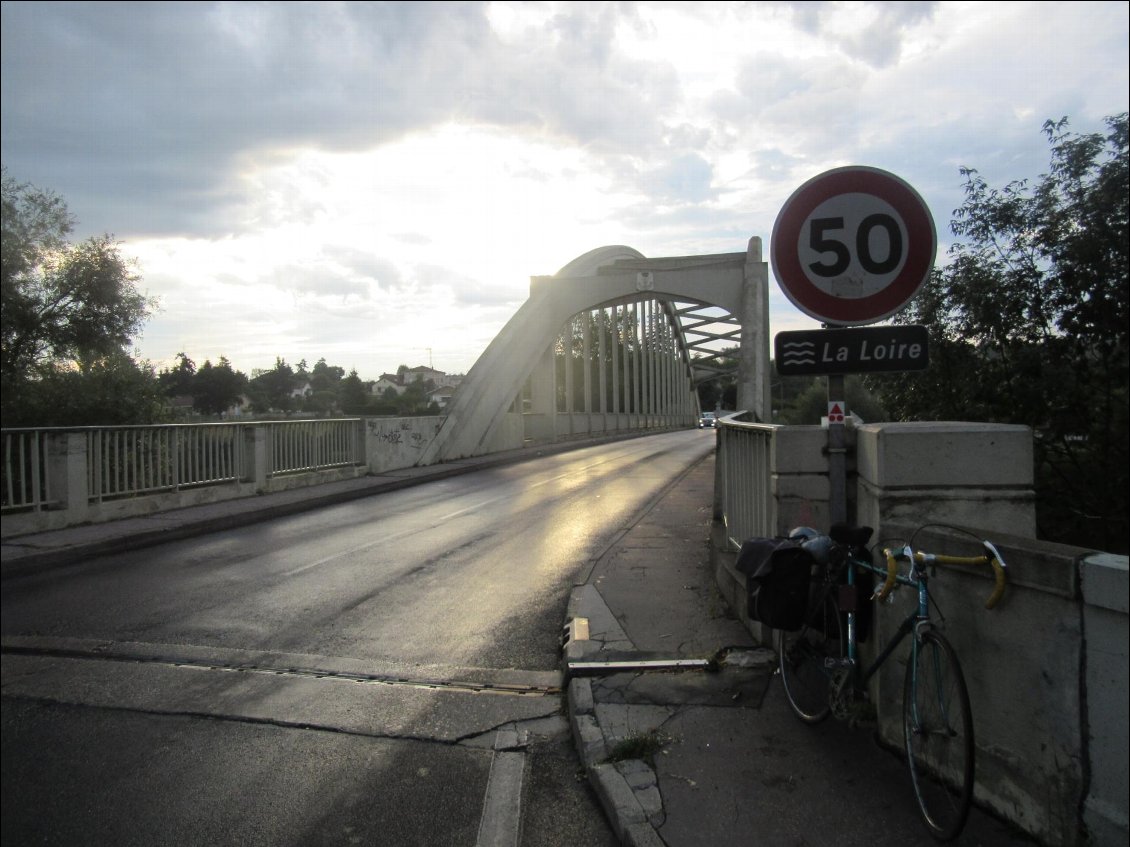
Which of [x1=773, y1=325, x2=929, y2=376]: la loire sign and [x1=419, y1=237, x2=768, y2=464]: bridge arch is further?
[x1=419, y1=237, x2=768, y2=464]: bridge arch

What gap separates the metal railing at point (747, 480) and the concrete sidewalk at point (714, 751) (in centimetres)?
72

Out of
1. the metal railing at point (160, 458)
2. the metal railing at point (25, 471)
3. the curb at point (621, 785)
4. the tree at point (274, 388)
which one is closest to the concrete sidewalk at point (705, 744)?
the curb at point (621, 785)

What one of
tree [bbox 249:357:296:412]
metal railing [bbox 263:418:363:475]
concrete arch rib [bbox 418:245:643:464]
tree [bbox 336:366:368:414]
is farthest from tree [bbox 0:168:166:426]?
tree [bbox 249:357:296:412]

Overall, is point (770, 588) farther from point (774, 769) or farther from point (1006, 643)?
point (1006, 643)

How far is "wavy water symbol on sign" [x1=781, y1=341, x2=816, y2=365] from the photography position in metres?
3.79

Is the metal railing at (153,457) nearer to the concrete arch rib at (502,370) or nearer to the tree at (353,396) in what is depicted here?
the concrete arch rib at (502,370)

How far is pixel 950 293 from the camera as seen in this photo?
10273 mm

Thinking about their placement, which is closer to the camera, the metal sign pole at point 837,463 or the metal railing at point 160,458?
the metal sign pole at point 837,463

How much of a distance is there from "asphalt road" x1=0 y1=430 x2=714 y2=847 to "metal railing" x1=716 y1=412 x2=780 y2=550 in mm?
1642

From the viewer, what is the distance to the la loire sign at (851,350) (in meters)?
3.74

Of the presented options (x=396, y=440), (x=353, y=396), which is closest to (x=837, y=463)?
(x=396, y=440)

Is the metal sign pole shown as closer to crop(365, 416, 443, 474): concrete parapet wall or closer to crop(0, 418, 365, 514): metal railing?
crop(0, 418, 365, 514): metal railing

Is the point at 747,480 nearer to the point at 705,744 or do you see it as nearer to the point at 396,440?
the point at 705,744

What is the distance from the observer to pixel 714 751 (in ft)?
11.8
